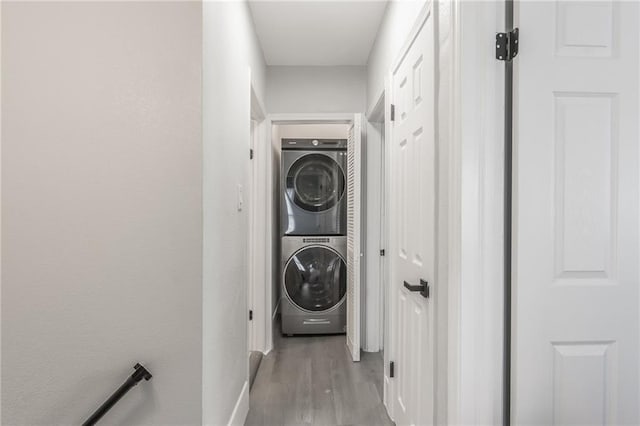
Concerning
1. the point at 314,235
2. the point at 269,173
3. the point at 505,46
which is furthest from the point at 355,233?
the point at 505,46

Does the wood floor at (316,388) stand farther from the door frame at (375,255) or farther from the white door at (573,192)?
the white door at (573,192)

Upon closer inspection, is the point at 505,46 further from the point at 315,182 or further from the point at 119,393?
the point at 315,182

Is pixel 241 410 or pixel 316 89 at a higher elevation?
pixel 316 89

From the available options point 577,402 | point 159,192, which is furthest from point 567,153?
point 159,192

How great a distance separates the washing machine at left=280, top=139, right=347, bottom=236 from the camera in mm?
3414

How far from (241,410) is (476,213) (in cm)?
166

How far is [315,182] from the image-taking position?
135 inches

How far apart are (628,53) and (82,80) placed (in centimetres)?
178

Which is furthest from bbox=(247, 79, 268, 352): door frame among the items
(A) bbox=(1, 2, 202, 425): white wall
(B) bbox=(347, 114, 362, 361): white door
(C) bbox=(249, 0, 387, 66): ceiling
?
→ (A) bbox=(1, 2, 202, 425): white wall

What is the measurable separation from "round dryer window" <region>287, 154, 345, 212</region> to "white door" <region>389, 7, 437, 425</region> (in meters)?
1.39

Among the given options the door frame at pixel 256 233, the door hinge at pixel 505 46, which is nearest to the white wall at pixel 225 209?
the door frame at pixel 256 233

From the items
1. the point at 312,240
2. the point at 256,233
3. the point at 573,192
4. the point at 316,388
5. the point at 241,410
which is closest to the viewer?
the point at 573,192

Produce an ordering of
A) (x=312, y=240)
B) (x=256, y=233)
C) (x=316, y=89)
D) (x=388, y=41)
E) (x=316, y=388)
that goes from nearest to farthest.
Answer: (x=388, y=41) < (x=316, y=388) < (x=256, y=233) < (x=316, y=89) < (x=312, y=240)

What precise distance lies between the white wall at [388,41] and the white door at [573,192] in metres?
0.59
